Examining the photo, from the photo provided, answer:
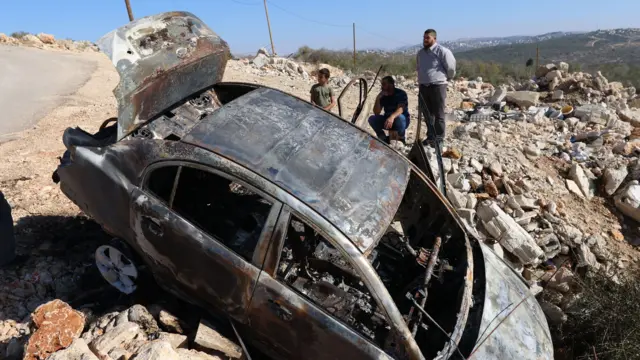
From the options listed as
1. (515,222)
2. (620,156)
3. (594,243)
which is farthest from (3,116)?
(620,156)

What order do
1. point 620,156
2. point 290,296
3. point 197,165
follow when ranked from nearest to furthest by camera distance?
point 290,296 → point 197,165 → point 620,156

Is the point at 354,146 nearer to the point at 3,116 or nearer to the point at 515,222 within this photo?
the point at 515,222

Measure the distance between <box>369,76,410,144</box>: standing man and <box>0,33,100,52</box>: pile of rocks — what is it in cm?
1848

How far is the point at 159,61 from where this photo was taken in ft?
12.3

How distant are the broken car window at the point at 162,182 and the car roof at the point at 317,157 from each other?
1.04ft

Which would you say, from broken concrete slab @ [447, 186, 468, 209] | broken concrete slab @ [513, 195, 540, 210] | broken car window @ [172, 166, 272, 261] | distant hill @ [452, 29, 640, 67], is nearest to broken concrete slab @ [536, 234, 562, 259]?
broken concrete slab @ [513, 195, 540, 210]

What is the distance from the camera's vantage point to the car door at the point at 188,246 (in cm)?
287

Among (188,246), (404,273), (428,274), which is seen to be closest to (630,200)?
(404,273)

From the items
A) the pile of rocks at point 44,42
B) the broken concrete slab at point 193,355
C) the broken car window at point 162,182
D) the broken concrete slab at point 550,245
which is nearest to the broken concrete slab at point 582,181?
the broken concrete slab at point 550,245

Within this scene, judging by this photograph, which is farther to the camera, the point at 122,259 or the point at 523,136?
the point at 523,136

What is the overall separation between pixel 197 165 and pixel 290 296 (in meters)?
1.03

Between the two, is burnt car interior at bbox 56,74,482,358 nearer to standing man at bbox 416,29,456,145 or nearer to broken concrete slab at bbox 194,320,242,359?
broken concrete slab at bbox 194,320,242,359

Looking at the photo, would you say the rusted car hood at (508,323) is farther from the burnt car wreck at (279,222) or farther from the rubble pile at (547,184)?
the rubble pile at (547,184)

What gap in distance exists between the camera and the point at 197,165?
296 cm
